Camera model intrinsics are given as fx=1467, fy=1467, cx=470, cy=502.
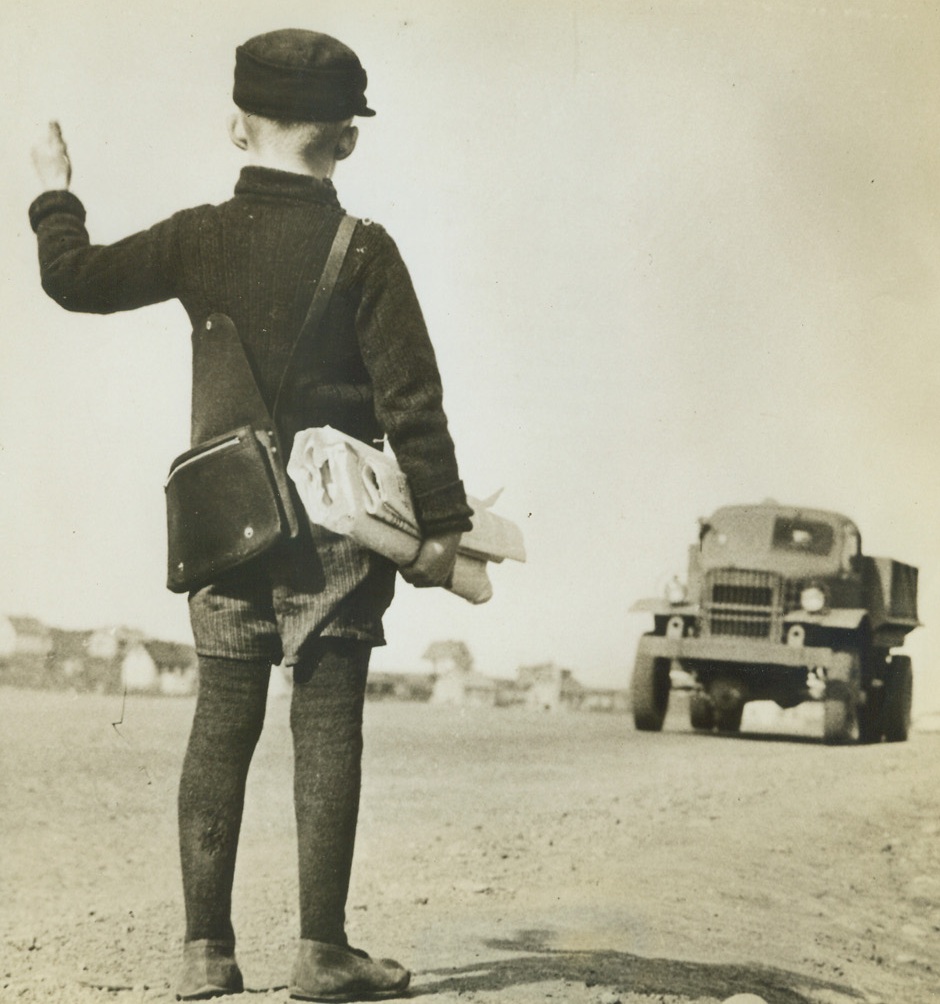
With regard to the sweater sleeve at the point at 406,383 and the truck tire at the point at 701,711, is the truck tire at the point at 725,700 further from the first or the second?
the sweater sleeve at the point at 406,383

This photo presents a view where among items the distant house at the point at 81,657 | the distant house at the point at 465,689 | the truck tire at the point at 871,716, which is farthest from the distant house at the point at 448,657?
the truck tire at the point at 871,716

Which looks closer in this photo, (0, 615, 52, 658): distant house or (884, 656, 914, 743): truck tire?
(0, 615, 52, 658): distant house

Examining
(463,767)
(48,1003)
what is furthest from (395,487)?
(463,767)

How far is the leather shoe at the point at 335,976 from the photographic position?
3.35 meters

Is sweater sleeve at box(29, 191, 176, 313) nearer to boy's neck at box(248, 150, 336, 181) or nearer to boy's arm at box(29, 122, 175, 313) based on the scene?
boy's arm at box(29, 122, 175, 313)

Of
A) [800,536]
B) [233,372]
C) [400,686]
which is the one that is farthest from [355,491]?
[800,536]

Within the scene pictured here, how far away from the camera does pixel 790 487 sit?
585 centimetres

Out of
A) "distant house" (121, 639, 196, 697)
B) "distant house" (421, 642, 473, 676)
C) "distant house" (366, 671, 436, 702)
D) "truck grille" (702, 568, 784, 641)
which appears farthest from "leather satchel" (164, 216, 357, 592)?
"truck grille" (702, 568, 784, 641)

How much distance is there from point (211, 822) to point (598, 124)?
9.03 feet

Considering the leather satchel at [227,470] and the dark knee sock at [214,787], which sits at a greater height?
the leather satchel at [227,470]

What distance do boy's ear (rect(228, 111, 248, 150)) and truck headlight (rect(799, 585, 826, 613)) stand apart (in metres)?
6.72

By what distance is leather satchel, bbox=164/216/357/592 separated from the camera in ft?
10.8

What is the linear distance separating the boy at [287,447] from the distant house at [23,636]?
5.28 feet

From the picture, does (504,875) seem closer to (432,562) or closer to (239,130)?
(432,562)
